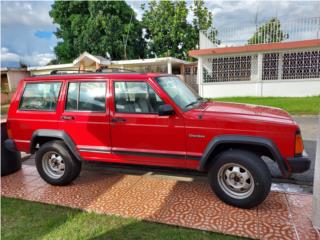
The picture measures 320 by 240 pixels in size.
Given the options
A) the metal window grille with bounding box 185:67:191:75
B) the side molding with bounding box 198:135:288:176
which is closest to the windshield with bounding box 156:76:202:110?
the side molding with bounding box 198:135:288:176

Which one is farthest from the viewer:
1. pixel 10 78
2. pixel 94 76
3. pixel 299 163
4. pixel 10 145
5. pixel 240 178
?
pixel 10 78

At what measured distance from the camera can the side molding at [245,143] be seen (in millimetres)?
3240

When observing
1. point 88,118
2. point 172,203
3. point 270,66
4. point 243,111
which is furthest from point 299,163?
point 270,66

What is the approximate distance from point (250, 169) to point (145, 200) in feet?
5.32

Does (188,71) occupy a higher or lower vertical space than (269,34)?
lower

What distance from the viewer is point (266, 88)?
16.1 m

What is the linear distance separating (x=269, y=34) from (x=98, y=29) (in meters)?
15.7

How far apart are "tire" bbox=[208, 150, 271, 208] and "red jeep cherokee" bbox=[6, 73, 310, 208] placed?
1cm

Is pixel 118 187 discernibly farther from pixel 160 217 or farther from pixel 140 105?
pixel 140 105

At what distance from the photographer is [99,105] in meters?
4.13

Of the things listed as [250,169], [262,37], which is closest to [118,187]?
[250,169]

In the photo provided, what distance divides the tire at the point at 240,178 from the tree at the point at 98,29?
74.8 ft

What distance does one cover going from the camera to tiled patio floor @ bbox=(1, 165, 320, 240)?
10.3ft

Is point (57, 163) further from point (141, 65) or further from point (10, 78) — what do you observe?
point (10, 78)
